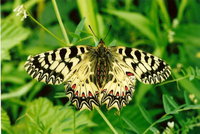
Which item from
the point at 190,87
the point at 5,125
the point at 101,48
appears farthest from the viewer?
the point at 190,87

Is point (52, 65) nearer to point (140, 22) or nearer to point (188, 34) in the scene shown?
point (140, 22)

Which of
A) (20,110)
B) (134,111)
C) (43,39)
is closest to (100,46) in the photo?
(134,111)

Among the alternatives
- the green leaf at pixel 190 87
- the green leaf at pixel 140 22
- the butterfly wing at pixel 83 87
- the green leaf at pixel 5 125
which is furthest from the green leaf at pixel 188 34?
the green leaf at pixel 5 125

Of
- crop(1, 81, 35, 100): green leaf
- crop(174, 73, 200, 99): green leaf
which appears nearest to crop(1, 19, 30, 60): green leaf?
crop(1, 81, 35, 100): green leaf

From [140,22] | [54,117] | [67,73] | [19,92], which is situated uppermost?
[140,22]

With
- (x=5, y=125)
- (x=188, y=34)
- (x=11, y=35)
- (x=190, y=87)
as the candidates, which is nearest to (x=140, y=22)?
(x=188, y=34)

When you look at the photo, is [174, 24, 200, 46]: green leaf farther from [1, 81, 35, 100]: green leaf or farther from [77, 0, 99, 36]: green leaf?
[1, 81, 35, 100]: green leaf

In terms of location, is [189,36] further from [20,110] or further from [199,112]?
[20,110]
